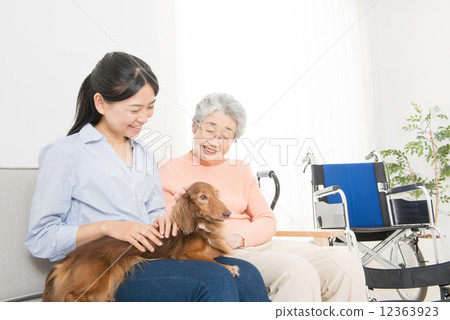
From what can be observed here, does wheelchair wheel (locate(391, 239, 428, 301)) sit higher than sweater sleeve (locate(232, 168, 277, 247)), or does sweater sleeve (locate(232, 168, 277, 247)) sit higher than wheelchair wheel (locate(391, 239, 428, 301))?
sweater sleeve (locate(232, 168, 277, 247))

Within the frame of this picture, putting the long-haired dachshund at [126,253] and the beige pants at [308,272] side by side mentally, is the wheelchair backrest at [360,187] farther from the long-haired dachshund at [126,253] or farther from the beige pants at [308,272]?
the long-haired dachshund at [126,253]

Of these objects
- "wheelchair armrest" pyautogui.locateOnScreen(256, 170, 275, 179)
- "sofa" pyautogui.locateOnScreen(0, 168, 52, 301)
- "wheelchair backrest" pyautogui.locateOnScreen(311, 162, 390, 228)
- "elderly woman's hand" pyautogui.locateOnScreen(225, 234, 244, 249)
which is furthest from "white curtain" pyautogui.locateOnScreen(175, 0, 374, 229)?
"sofa" pyautogui.locateOnScreen(0, 168, 52, 301)

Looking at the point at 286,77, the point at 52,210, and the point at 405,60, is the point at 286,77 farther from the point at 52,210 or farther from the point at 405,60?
the point at 405,60

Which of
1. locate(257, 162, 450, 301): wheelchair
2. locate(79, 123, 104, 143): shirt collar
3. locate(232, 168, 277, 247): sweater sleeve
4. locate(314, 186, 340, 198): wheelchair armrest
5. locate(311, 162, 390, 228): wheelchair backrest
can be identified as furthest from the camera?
locate(311, 162, 390, 228): wheelchair backrest

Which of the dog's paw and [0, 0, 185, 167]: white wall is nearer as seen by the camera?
the dog's paw

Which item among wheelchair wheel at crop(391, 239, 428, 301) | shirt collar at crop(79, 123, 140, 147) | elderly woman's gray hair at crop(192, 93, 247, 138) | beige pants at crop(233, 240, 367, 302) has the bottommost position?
wheelchair wheel at crop(391, 239, 428, 301)

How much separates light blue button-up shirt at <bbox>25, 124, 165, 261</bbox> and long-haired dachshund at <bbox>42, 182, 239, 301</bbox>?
8cm

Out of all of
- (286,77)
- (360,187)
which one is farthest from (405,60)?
(286,77)

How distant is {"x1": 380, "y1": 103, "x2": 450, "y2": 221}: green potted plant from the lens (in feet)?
11.4

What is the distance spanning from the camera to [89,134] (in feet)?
3.18

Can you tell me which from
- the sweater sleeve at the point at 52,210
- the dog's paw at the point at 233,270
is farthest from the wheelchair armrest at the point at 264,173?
the sweater sleeve at the point at 52,210

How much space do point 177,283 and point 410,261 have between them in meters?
2.01

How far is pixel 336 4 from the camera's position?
3273 mm

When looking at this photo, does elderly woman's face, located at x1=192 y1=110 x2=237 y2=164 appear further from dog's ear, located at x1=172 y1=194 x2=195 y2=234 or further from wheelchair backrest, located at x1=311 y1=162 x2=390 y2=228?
wheelchair backrest, located at x1=311 y1=162 x2=390 y2=228
